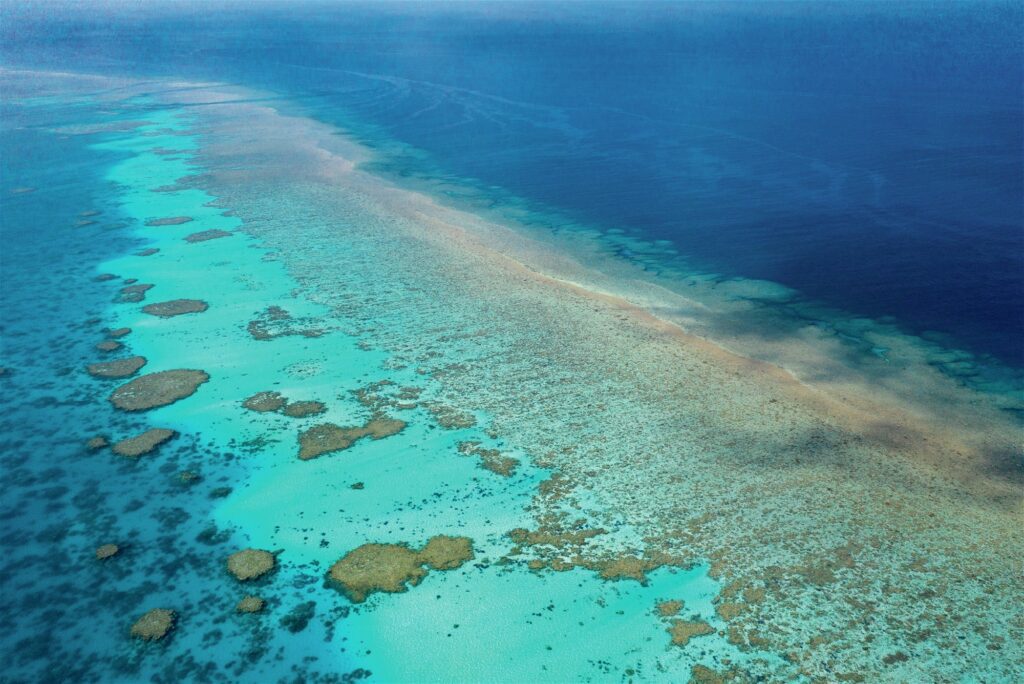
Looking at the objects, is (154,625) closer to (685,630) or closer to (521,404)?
(685,630)

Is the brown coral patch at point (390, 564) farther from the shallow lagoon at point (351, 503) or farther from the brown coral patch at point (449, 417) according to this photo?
the brown coral patch at point (449, 417)

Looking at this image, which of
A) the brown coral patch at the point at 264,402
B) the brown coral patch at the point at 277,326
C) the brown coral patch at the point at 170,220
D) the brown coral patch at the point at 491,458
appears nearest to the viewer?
the brown coral patch at the point at 491,458

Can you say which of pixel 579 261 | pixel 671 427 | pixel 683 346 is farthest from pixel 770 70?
pixel 671 427

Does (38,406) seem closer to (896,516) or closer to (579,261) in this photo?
(579,261)

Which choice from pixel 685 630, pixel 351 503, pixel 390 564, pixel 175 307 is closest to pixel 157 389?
pixel 175 307

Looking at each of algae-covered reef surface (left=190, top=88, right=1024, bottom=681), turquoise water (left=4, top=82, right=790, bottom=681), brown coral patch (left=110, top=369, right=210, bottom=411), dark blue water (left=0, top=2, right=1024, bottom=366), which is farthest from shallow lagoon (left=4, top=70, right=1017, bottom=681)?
dark blue water (left=0, top=2, right=1024, bottom=366)

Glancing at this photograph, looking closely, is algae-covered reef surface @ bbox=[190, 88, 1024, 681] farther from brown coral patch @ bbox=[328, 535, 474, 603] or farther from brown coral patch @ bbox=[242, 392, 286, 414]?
brown coral patch @ bbox=[242, 392, 286, 414]

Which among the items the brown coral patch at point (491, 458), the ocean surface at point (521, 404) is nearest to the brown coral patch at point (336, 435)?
the ocean surface at point (521, 404)
